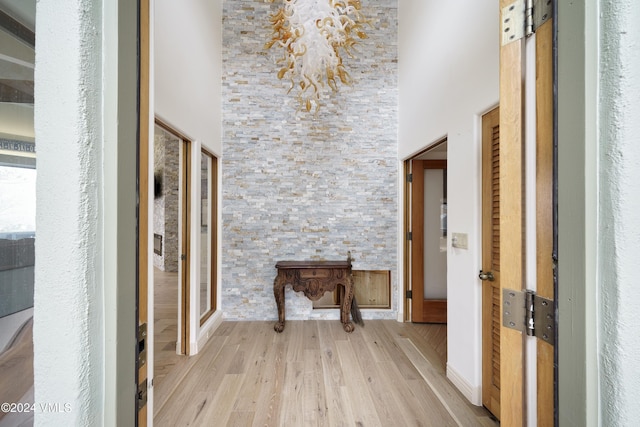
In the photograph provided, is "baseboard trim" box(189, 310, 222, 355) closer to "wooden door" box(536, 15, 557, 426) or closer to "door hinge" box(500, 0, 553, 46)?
"wooden door" box(536, 15, 557, 426)

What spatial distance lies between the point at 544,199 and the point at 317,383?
2.29 m

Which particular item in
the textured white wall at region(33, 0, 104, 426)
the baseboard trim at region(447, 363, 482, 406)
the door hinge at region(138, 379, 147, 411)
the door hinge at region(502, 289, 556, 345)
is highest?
the textured white wall at region(33, 0, 104, 426)

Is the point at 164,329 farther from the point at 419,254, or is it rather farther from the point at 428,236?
the point at 428,236

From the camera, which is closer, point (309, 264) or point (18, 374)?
point (18, 374)

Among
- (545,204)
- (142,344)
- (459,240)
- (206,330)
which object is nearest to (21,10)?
(142,344)

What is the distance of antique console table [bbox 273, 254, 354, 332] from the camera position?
3.44 metres

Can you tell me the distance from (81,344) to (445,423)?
7.39 feet

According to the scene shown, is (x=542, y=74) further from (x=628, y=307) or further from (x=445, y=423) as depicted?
(x=445, y=423)

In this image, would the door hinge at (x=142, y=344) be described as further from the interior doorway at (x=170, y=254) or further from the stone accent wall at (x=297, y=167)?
the stone accent wall at (x=297, y=167)

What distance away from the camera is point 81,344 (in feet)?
1.83

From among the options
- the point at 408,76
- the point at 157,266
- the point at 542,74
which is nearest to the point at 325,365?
the point at 542,74

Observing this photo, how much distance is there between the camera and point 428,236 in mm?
3816

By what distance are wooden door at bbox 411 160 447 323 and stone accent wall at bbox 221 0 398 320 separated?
245 millimetres

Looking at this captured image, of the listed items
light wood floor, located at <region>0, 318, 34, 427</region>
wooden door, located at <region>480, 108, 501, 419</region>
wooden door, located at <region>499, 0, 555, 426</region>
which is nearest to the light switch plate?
wooden door, located at <region>480, 108, 501, 419</region>
